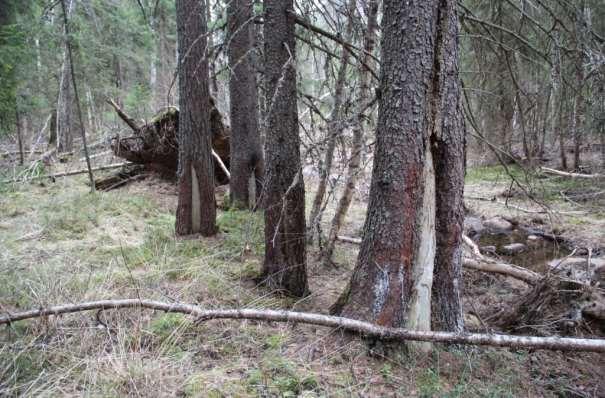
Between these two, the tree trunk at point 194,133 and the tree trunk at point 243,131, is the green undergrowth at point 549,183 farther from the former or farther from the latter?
the tree trunk at point 194,133

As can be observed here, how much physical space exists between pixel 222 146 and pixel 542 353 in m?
6.50

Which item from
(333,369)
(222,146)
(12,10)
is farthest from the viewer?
(12,10)

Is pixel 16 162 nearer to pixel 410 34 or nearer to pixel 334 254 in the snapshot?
pixel 334 254

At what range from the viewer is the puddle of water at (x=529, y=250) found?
19.5 ft

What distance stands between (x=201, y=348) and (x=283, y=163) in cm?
172

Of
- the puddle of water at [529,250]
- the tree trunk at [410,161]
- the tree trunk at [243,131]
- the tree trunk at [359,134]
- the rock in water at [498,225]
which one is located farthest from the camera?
the rock in water at [498,225]

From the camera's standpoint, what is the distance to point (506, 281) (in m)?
5.08

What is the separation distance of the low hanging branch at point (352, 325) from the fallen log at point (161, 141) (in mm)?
4941

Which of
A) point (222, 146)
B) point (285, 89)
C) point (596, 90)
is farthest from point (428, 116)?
point (222, 146)

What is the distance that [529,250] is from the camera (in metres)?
6.63

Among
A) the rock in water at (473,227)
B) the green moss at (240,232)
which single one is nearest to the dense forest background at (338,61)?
the green moss at (240,232)

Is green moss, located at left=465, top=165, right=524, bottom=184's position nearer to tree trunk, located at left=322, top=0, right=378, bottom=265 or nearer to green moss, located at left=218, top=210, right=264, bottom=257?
tree trunk, located at left=322, top=0, right=378, bottom=265

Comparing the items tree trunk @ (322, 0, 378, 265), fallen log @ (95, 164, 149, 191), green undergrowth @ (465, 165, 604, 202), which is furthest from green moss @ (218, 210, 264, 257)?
green undergrowth @ (465, 165, 604, 202)

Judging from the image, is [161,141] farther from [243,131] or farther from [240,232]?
[240,232]
